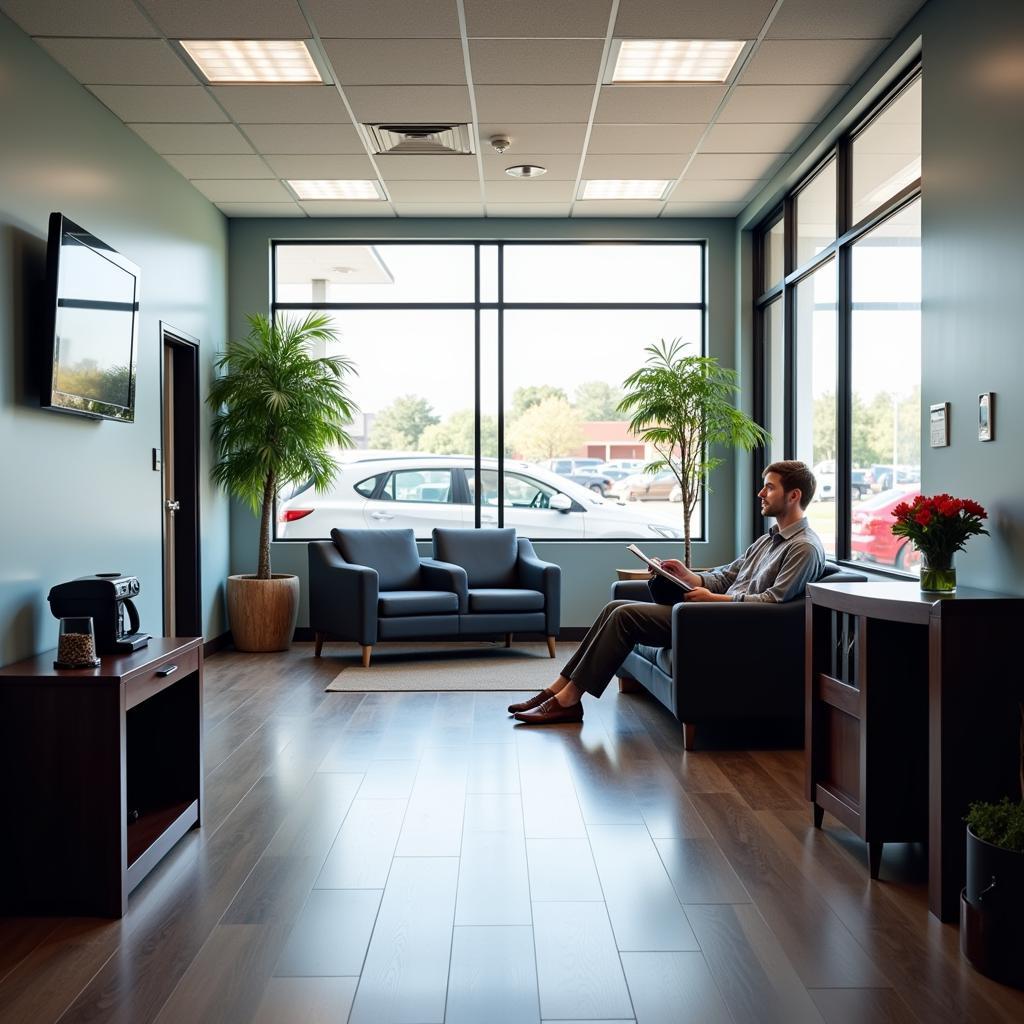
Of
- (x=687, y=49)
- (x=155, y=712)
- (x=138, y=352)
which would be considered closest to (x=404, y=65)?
(x=687, y=49)

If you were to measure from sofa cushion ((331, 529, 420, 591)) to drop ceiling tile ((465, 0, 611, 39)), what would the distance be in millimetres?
3562

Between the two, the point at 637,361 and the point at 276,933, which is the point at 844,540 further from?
the point at 276,933

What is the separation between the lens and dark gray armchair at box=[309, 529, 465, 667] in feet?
21.6

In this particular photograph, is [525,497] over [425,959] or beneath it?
over

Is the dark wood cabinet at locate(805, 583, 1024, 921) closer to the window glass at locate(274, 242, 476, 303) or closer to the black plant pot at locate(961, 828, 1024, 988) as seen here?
the black plant pot at locate(961, 828, 1024, 988)

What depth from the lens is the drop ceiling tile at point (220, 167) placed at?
239 inches

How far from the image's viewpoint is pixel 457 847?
3174 mm

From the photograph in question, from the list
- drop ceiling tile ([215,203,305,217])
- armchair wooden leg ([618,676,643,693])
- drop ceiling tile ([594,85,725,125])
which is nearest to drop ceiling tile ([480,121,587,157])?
Result: drop ceiling tile ([594,85,725,125])

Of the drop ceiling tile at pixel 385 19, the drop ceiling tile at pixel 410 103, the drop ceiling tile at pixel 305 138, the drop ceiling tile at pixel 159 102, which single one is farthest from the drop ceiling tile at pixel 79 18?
the drop ceiling tile at pixel 305 138

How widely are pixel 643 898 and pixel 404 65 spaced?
3655 millimetres

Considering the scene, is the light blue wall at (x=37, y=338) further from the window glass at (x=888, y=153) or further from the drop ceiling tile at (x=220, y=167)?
the window glass at (x=888, y=153)

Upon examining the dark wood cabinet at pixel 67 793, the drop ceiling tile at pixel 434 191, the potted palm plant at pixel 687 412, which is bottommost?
the dark wood cabinet at pixel 67 793

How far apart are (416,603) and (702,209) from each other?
3369 millimetres

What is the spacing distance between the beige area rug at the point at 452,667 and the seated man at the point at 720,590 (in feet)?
2.62
